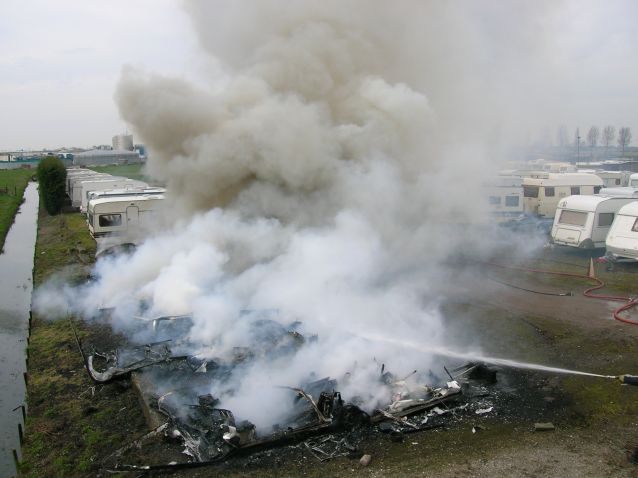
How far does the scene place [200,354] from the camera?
9.45 meters

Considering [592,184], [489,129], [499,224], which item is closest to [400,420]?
[489,129]

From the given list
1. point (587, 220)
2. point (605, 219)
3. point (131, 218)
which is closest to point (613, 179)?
point (605, 219)

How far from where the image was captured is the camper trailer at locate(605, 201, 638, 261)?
52.9 ft

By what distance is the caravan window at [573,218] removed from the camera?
60.5ft

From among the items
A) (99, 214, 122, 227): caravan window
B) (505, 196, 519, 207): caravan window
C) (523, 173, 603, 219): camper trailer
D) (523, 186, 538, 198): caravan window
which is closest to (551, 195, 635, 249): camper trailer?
(505, 196, 519, 207): caravan window

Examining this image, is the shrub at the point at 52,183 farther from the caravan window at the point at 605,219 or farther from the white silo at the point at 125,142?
the white silo at the point at 125,142

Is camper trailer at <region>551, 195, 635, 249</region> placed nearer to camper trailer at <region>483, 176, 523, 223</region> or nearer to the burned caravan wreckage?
camper trailer at <region>483, 176, 523, 223</region>

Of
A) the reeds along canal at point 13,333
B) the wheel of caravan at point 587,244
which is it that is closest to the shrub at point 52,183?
the reeds along canal at point 13,333

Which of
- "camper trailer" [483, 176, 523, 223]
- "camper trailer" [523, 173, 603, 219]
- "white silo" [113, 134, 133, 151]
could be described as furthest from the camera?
"white silo" [113, 134, 133, 151]

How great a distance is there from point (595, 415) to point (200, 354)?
6232 millimetres

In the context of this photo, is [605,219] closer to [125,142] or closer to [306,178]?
[306,178]

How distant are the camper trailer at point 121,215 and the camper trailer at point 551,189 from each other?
1595 centimetres

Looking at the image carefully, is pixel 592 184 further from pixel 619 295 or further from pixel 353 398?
pixel 353 398

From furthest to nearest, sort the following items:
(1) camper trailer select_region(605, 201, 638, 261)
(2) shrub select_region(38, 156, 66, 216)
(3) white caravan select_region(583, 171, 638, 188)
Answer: (2) shrub select_region(38, 156, 66, 216)
(3) white caravan select_region(583, 171, 638, 188)
(1) camper trailer select_region(605, 201, 638, 261)
